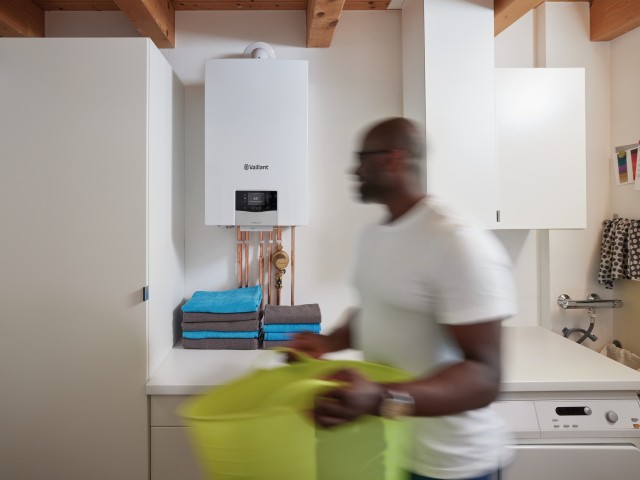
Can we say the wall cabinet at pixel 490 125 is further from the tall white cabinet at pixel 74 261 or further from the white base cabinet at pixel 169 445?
the white base cabinet at pixel 169 445

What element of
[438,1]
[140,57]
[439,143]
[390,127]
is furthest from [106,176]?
[438,1]

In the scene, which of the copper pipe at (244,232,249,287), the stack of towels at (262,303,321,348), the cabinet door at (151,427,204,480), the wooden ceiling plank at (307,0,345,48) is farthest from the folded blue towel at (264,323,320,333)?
the wooden ceiling plank at (307,0,345,48)

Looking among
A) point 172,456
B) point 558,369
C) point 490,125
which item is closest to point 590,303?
point 558,369

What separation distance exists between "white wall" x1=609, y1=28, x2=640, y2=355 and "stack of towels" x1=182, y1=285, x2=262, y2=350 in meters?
1.81

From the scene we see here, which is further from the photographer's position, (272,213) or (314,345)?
(272,213)

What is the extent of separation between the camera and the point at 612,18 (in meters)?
2.32

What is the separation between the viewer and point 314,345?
4.04 ft

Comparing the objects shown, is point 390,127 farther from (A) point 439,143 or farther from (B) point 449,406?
(A) point 439,143

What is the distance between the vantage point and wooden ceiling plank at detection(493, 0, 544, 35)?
2037mm

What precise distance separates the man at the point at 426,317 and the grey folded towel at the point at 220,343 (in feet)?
3.42

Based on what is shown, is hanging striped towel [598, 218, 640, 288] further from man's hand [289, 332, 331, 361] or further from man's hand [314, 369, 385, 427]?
man's hand [314, 369, 385, 427]

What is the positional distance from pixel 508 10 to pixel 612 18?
2.02 feet

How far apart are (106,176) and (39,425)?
0.92m

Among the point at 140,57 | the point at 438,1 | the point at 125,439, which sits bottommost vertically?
the point at 125,439
